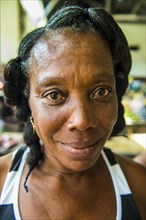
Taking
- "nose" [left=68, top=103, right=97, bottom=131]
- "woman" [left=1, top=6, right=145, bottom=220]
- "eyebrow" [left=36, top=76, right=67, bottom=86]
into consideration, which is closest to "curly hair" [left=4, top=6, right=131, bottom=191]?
"woman" [left=1, top=6, right=145, bottom=220]

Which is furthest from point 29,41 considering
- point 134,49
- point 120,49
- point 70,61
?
point 134,49

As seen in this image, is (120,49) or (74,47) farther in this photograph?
(120,49)

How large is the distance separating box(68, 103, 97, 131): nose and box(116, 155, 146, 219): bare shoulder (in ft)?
1.28

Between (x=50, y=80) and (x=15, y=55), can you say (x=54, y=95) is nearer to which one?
(x=50, y=80)

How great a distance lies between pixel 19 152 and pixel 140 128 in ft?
4.66

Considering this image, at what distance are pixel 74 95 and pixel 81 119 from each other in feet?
0.25

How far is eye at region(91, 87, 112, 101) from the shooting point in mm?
858

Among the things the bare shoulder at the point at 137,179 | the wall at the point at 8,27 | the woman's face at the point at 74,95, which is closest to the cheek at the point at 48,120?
the woman's face at the point at 74,95

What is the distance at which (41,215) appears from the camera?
0.98 meters

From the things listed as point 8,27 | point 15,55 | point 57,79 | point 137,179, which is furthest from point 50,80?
point 8,27

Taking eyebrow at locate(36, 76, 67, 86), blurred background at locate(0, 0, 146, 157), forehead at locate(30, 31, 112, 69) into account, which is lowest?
blurred background at locate(0, 0, 146, 157)

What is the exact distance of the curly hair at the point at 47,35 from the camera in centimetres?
90

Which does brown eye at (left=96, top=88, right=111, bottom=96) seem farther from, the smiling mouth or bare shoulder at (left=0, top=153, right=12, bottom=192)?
bare shoulder at (left=0, top=153, right=12, bottom=192)

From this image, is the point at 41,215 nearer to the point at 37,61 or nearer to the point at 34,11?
the point at 37,61
